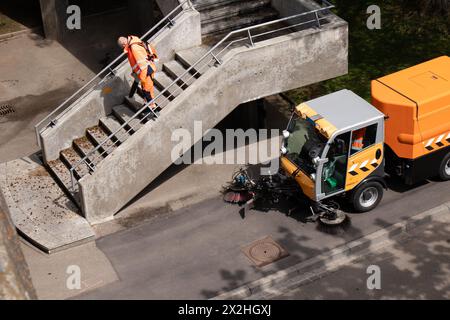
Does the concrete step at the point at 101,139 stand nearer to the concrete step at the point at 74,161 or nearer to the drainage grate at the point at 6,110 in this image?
the concrete step at the point at 74,161

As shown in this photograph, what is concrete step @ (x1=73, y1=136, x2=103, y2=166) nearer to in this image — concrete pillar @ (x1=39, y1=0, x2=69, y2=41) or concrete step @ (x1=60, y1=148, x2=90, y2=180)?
concrete step @ (x1=60, y1=148, x2=90, y2=180)

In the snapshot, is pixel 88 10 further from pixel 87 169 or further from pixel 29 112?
pixel 87 169

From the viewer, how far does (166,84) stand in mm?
16141

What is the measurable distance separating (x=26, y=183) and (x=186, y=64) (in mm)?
4193

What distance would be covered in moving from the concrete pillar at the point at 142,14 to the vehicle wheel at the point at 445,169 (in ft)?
31.3

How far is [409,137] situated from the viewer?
14.7 metres

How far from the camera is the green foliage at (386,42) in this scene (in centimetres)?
1917

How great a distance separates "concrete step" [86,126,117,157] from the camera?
1575 cm

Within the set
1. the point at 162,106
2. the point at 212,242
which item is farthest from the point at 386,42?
the point at 212,242

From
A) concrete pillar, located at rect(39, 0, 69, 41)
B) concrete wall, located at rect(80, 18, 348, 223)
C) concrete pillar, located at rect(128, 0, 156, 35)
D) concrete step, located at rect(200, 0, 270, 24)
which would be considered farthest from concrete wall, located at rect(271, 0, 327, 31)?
concrete pillar, located at rect(39, 0, 69, 41)

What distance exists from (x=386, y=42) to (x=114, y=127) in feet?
26.3

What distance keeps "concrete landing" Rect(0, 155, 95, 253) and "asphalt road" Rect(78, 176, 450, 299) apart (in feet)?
2.17

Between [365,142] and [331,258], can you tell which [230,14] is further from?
[331,258]

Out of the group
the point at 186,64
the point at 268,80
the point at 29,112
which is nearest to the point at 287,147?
A: the point at 268,80
